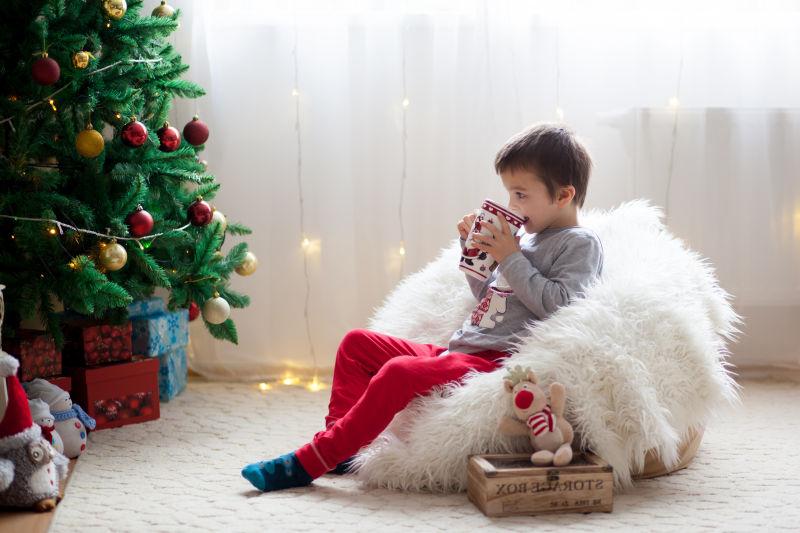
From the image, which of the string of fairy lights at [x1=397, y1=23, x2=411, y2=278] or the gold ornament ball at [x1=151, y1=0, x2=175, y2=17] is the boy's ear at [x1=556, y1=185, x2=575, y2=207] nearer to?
the string of fairy lights at [x1=397, y1=23, x2=411, y2=278]

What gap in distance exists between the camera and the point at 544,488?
1712 millimetres

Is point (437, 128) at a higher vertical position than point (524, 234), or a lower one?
higher

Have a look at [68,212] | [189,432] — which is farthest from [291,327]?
[68,212]

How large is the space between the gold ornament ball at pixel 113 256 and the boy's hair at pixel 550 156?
0.91m

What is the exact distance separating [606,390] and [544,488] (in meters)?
0.24

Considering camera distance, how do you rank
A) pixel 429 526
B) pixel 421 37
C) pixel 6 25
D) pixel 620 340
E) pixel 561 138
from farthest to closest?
pixel 421 37 → pixel 6 25 → pixel 561 138 → pixel 620 340 → pixel 429 526

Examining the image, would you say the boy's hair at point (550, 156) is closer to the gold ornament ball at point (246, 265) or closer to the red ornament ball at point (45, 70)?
the gold ornament ball at point (246, 265)

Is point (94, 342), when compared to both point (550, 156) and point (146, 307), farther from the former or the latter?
point (550, 156)

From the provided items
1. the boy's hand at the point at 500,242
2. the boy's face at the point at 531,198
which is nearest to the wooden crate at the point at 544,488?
the boy's hand at the point at 500,242

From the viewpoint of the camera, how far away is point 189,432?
93.8 inches

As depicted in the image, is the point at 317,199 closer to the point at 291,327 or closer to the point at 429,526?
the point at 291,327

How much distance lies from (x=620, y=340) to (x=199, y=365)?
1583mm

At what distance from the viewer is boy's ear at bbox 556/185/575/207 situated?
6.64ft

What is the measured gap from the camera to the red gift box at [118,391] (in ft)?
7.86
